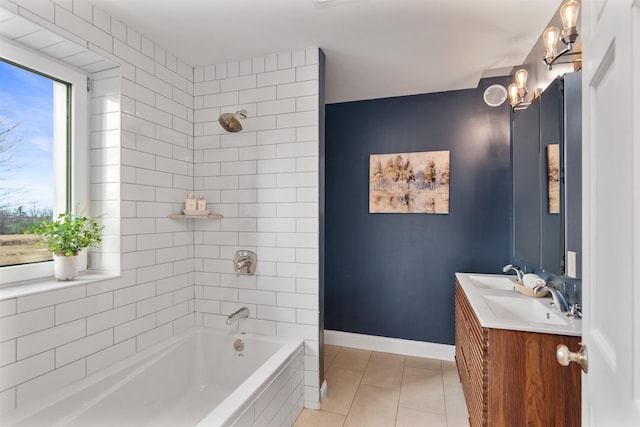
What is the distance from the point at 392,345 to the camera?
3045 millimetres

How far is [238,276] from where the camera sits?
2.36 meters

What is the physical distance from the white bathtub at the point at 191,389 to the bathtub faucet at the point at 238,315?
0.14 meters

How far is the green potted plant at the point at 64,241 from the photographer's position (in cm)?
162

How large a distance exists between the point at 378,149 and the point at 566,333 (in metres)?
2.15

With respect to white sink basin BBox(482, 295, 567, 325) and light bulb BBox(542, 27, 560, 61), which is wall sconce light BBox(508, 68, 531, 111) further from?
white sink basin BBox(482, 295, 567, 325)

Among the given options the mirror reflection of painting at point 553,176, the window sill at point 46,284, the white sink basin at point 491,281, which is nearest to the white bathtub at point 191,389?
the window sill at point 46,284

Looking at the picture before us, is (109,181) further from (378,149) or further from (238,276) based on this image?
(378,149)

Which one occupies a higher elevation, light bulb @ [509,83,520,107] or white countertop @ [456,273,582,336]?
light bulb @ [509,83,520,107]

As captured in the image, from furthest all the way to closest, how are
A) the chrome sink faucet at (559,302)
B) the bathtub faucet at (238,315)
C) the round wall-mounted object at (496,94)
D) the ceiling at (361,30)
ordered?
the round wall-mounted object at (496,94)
the bathtub faucet at (238,315)
the ceiling at (361,30)
the chrome sink faucet at (559,302)

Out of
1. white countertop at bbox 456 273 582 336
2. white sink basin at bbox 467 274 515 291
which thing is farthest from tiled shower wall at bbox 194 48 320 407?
white sink basin at bbox 467 274 515 291

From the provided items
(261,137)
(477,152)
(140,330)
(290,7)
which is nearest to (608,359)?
(290,7)

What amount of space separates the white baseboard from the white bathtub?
Result: 44.5 inches

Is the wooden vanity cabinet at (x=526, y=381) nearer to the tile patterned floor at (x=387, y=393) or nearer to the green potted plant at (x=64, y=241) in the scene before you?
the tile patterned floor at (x=387, y=393)

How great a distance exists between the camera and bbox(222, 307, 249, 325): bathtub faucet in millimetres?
2176
